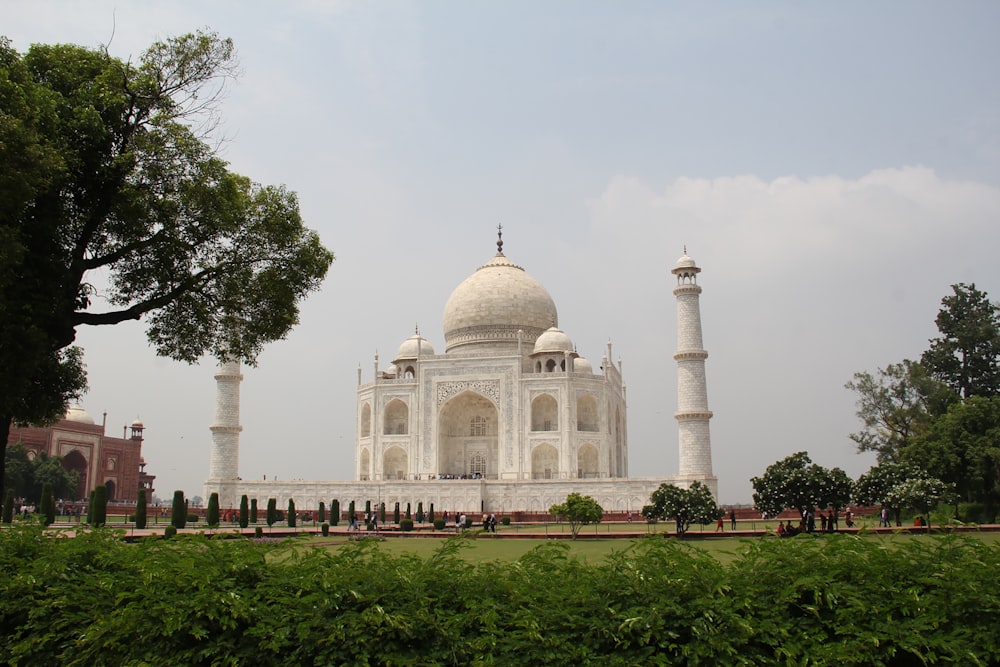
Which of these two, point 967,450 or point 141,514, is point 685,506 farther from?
point 141,514

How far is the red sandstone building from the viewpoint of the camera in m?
46.2

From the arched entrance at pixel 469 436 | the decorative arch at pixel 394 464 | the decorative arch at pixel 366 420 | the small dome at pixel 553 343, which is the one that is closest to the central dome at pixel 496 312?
the small dome at pixel 553 343

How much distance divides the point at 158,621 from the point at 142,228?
7.13m

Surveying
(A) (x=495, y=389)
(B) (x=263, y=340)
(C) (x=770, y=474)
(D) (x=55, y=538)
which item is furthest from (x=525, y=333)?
(D) (x=55, y=538)

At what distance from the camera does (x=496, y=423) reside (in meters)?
38.8

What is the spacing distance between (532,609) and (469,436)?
3446 cm

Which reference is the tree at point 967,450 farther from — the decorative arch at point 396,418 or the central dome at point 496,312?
the decorative arch at point 396,418

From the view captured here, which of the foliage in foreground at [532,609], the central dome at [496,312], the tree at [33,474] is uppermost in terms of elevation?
the central dome at [496,312]

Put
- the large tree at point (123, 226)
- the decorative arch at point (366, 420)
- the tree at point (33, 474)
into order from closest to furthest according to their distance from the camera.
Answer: the large tree at point (123, 226) < the decorative arch at point (366, 420) < the tree at point (33, 474)

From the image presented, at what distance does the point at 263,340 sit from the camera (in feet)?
38.7

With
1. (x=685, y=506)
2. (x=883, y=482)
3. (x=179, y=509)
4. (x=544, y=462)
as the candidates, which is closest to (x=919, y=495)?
(x=883, y=482)

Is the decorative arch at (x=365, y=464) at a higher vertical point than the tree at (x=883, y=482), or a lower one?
higher

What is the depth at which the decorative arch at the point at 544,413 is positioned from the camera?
3706 cm

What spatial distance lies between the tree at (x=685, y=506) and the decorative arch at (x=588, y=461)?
48.9ft
